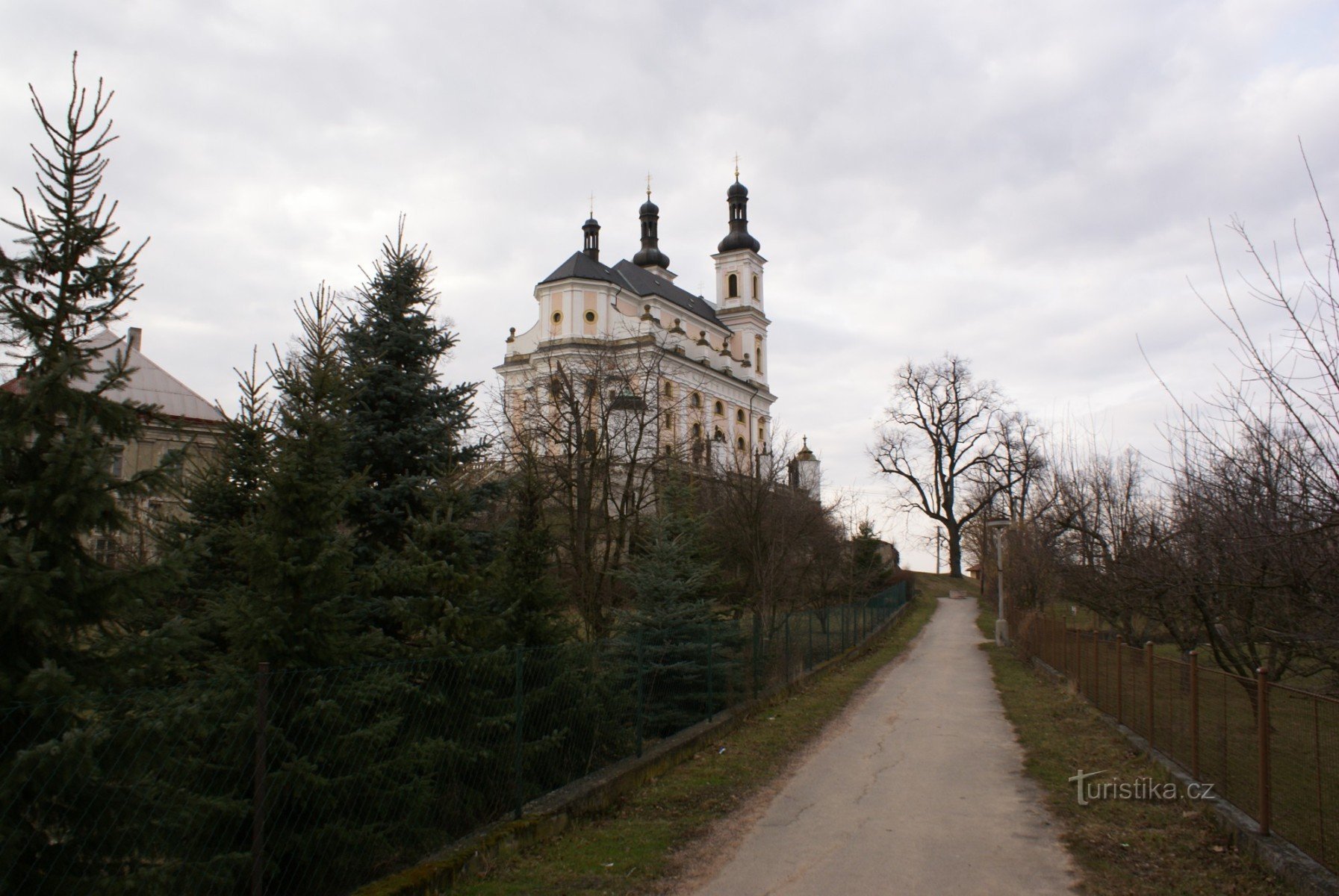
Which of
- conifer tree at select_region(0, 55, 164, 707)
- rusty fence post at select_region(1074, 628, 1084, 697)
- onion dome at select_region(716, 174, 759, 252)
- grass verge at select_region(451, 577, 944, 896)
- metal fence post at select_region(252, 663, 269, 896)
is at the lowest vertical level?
grass verge at select_region(451, 577, 944, 896)

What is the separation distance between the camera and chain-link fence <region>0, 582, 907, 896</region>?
4344mm

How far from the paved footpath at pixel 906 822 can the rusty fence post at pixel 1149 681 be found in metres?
1.41

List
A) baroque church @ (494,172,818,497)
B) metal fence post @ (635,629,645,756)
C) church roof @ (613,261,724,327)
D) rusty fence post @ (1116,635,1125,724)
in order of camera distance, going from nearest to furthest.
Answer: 1. metal fence post @ (635,629,645,756)
2. rusty fence post @ (1116,635,1125,724)
3. baroque church @ (494,172,818,497)
4. church roof @ (613,261,724,327)

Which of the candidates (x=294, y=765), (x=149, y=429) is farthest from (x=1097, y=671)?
(x=149, y=429)

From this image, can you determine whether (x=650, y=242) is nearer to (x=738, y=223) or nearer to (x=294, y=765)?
(x=738, y=223)

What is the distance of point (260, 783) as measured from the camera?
512cm

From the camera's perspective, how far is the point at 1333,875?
18.2 ft

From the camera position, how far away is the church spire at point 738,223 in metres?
81.2

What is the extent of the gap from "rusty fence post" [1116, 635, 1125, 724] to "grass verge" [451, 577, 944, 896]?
3850 mm

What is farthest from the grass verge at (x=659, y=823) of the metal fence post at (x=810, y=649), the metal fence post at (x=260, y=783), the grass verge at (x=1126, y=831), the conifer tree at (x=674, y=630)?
the metal fence post at (x=810, y=649)

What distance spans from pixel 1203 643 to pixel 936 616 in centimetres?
2308

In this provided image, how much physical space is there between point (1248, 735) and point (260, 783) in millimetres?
7049

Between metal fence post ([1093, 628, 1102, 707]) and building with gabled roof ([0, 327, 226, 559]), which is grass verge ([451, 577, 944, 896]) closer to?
building with gabled roof ([0, 327, 226, 559])

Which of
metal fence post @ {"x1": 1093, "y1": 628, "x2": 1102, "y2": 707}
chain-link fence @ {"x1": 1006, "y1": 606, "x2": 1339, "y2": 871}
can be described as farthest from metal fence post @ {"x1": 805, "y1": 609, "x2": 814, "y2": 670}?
chain-link fence @ {"x1": 1006, "y1": 606, "x2": 1339, "y2": 871}
